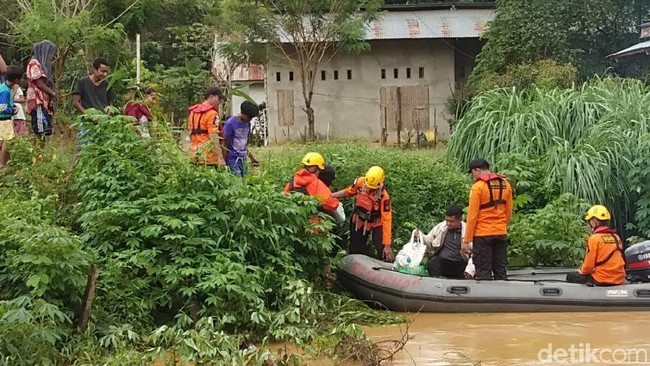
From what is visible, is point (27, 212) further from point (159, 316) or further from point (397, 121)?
point (397, 121)

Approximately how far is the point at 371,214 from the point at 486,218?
1346 millimetres

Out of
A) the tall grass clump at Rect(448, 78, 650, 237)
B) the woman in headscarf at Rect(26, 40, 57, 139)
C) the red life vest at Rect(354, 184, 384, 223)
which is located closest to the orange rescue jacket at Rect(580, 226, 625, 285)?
the red life vest at Rect(354, 184, 384, 223)

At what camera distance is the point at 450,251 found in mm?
9320

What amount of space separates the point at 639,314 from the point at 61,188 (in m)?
5.85

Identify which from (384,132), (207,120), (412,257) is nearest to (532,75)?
(384,132)

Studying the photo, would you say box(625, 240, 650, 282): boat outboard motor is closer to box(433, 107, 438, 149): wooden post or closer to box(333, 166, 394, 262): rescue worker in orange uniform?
box(333, 166, 394, 262): rescue worker in orange uniform

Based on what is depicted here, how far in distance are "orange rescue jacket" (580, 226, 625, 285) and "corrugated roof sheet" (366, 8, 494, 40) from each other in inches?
685

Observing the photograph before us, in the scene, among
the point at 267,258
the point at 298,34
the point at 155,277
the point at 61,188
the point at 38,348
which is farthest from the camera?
the point at 298,34

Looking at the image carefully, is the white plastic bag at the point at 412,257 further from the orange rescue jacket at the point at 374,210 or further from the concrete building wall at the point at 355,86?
the concrete building wall at the point at 355,86

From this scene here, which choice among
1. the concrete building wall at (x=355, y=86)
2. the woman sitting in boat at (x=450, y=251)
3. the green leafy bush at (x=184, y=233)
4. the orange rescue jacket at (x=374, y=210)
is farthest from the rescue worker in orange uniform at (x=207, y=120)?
the concrete building wall at (x=355, y=86)

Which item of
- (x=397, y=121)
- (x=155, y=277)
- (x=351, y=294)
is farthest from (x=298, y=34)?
(x=155, y=277)

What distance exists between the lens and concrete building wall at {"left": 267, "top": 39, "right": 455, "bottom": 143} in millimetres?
26203

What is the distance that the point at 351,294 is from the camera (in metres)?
9.45

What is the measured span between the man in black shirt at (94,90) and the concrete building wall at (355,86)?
52.7ft
